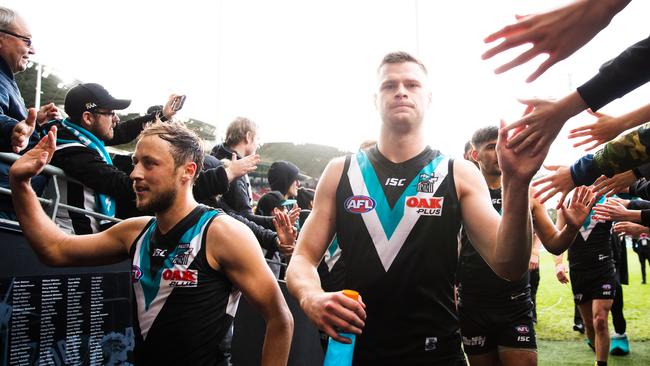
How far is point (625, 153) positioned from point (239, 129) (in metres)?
3.59

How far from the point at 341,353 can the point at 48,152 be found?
2.08 meters

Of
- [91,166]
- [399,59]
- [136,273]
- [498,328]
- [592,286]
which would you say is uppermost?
[399,59]

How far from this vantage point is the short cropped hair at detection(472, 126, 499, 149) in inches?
161

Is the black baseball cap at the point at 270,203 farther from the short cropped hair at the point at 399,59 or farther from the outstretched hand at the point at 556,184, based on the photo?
the outstretched hand at the point at 556,184

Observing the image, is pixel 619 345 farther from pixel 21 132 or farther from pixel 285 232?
pixel 21 132

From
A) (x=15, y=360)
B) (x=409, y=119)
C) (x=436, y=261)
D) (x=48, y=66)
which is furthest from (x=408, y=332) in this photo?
(x=48, y=66)

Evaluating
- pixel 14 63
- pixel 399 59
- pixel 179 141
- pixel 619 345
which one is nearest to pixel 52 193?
pixel 179 141

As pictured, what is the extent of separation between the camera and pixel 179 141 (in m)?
2.91

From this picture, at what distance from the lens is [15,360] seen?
2469mm

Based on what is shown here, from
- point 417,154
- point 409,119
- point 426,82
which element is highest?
point 426,82

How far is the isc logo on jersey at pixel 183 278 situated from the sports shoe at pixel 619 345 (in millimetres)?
6205

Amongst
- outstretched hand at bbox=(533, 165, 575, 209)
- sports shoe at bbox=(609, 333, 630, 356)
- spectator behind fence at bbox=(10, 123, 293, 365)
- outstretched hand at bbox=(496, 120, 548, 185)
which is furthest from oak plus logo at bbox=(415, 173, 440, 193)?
sports shoe at bbox=(609, 333, 630, 356)

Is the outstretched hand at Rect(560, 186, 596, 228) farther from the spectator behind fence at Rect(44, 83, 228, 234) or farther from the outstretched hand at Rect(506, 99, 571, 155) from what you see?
the spectator behind fence at Rect(44, 83, 228, 234)

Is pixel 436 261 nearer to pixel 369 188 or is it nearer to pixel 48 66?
pixel 369 188
